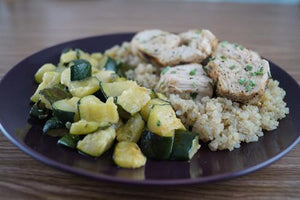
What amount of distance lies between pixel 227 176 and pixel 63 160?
0.85m

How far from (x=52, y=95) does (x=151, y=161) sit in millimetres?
848

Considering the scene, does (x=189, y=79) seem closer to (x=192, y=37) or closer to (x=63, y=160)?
(x=192, y=37)

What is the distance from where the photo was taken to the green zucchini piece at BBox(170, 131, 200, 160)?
196cm

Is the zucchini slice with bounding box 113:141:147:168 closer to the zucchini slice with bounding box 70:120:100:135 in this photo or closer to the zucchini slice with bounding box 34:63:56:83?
the zucchini slice with bounding box 70:120:100:135

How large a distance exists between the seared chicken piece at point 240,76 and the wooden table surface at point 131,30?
48cm

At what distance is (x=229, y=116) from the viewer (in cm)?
230

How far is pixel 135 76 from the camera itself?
9.79ft

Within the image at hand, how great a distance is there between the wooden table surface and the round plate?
0.47ft

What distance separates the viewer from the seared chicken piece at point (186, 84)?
2.54 m

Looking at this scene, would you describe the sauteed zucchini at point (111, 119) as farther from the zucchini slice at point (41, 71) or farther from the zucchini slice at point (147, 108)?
the zucchini slice at point (41, 71)

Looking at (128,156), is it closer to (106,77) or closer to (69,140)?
(69,140)

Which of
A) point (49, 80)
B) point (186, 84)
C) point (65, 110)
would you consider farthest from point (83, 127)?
point (186, 84)

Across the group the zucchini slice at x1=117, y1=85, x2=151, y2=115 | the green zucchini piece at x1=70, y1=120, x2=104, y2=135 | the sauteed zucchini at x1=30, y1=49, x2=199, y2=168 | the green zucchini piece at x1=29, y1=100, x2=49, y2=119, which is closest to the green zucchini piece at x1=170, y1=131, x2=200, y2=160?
the sauteed zucchini at x1=30, y1=49, x2=199, y2=168

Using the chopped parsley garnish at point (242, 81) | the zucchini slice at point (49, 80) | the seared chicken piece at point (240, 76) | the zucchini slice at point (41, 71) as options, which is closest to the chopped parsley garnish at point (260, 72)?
the seared chicken piece at point (240, 76)
